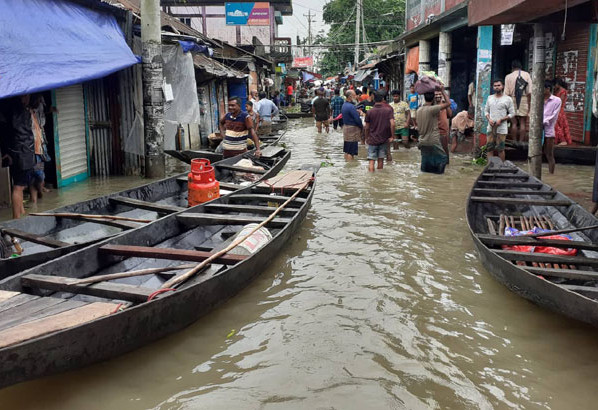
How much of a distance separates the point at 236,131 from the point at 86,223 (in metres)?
4.46

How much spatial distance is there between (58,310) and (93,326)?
1.21ft

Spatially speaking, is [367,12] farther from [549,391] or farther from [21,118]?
[549,391]

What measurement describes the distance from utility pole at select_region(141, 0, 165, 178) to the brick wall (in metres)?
9.31

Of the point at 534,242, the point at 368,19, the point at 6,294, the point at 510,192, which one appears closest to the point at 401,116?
the point at 510,192

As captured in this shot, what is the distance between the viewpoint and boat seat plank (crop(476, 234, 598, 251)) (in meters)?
4.82

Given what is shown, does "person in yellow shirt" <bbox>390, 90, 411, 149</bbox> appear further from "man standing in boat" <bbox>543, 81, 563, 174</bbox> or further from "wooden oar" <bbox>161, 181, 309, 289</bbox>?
"wooden oar" <bbox>161, 181, 309, 289</bbox>

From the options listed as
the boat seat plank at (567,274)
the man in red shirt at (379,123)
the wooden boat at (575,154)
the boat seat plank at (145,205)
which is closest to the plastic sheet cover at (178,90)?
the man in red shirt at (379,123)

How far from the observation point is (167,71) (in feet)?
37.3

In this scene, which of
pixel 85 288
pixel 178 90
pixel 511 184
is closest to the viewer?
pixel 85 288

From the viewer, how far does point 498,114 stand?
10.6 meters

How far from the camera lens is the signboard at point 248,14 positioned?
32.1 meters

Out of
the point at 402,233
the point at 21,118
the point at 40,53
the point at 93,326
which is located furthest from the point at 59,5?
the point at 93,326

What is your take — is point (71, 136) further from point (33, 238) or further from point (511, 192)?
point (511, 192)

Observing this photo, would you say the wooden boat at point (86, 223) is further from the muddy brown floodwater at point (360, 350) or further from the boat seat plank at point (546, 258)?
the boat seat plank at point (546, 258)
